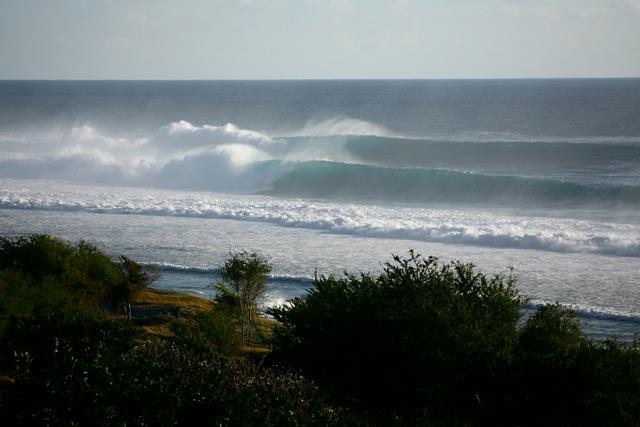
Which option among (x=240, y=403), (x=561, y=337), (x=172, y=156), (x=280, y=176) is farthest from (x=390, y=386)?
(x=172, y=156)

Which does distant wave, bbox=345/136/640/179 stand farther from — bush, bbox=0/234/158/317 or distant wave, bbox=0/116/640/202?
bush, bbox=0/234/158/317

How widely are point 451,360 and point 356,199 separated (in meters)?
37.5

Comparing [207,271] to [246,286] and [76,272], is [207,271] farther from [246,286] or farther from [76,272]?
[246,286]

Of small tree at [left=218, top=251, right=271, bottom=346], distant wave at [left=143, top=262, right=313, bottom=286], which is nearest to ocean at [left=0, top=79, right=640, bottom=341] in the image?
distant wave at [left=143, top=262, right=313, bottom=286]

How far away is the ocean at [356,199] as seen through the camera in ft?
109

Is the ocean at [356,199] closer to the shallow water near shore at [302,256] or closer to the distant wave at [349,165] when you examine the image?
→ the shallow water near shore at [302,256]

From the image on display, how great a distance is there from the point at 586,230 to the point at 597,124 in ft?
196

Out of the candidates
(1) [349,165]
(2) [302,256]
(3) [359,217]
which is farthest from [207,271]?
(1) [349,165]

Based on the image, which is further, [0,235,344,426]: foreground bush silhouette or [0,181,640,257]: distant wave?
[0,181,640,257]: distant wave

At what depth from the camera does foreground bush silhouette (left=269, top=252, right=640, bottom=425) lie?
53.1ft

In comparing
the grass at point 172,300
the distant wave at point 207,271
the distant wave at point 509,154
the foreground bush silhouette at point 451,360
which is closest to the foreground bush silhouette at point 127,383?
the foreground bush silhouette at point 451,360

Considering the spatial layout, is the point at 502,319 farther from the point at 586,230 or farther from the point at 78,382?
the point at 586,230

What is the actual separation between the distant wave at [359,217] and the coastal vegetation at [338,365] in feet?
57.0

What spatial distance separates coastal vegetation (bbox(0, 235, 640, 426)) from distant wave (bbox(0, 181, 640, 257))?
1739cm
